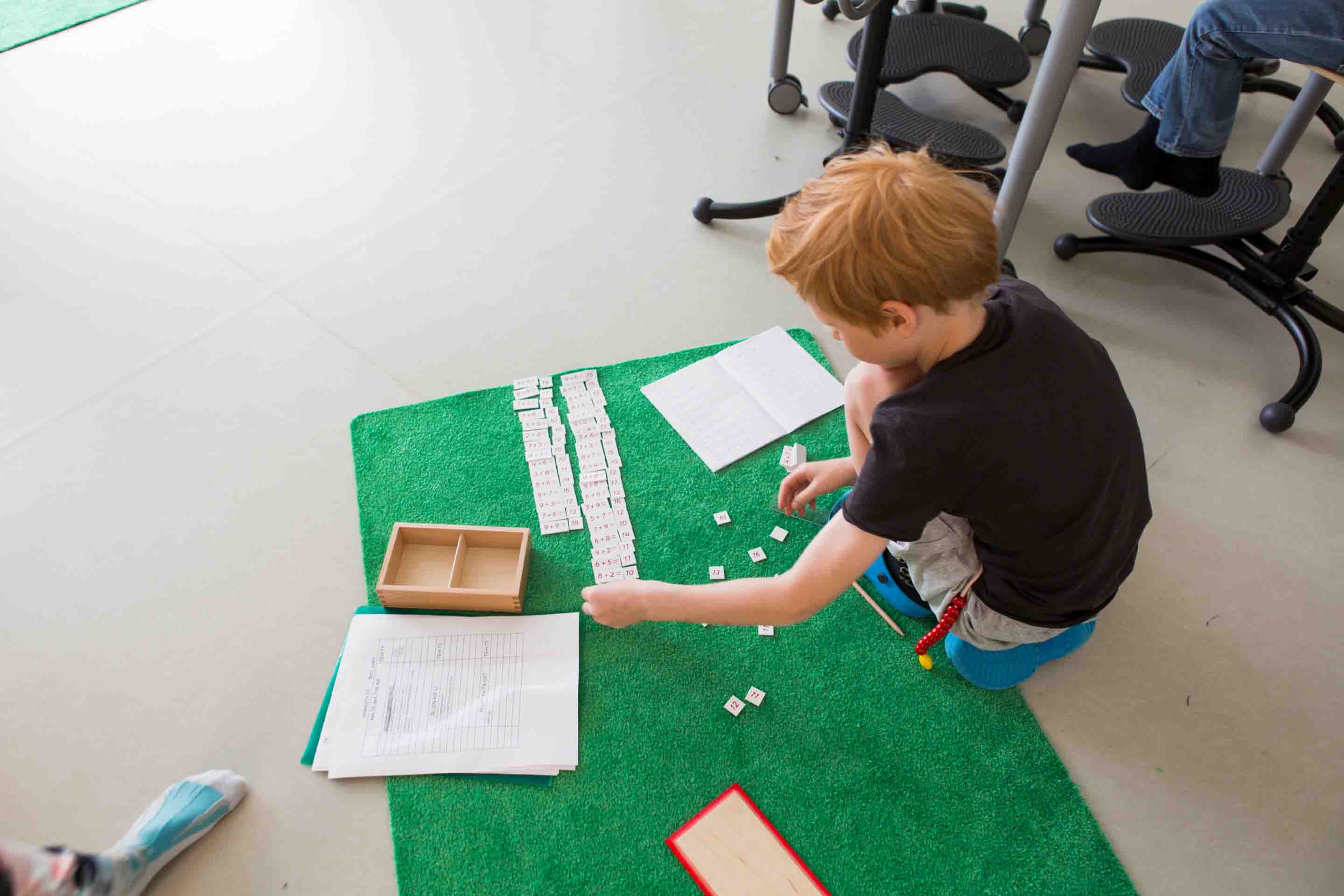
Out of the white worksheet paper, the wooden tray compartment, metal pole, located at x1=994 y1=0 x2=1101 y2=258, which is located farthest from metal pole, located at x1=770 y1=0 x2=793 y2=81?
the white worksheet paper

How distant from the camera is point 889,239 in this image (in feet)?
3.26

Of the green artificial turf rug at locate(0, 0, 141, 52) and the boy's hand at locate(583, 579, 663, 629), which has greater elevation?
the green artificial turf rug at locate(0, 0, 141, 52)

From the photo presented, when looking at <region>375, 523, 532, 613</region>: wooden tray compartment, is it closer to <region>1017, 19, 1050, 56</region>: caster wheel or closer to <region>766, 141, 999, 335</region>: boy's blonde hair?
<region>766, 141, 999, 335</region>: boy's blonde hair

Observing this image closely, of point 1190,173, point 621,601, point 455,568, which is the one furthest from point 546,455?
point 1190,173

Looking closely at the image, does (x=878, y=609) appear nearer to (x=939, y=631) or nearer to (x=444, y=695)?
(x=939, y=631)

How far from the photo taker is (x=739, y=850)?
142cm

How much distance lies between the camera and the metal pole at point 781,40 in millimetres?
2504

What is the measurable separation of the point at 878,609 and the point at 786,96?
5.84ft

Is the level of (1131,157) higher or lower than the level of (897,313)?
lower

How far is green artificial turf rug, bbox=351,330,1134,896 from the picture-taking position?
1.41 metres

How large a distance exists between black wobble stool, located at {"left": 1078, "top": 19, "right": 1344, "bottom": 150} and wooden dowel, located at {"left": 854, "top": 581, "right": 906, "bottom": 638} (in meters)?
1.66

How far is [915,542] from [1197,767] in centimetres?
64

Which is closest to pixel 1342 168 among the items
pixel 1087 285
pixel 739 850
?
pixel 1087 285

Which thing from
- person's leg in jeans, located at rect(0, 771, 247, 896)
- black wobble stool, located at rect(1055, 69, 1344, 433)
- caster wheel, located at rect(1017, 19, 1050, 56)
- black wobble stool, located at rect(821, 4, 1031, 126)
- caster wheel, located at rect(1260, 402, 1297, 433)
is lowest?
person's leg in jeans, located at rect(0, 771, 247, 896)
